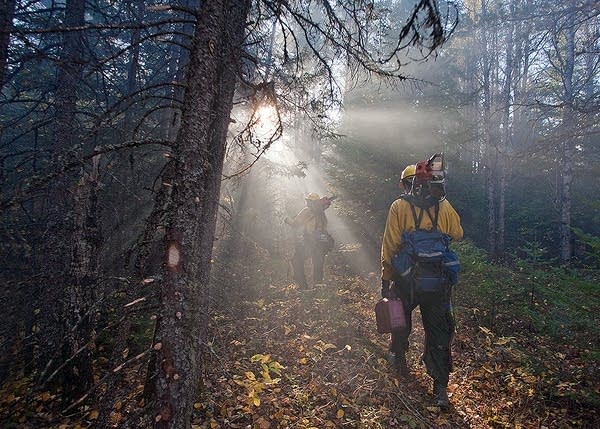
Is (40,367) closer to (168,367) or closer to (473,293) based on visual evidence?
(168,367)

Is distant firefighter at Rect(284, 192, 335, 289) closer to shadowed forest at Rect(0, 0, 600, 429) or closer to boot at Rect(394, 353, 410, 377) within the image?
shadowed forest at Rect(0, 0, 600, 429)

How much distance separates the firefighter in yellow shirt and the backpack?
117 mm

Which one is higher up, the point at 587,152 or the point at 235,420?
the point at 587,152

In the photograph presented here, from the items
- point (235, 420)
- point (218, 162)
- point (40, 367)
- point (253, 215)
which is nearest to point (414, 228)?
point (218, 162)

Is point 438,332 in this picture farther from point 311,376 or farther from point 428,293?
point 311,376

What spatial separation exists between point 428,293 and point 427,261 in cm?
44

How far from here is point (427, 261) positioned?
175 inches

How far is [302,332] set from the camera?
641cm

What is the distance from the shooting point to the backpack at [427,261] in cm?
445

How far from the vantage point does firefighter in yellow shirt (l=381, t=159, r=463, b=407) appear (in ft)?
14.6

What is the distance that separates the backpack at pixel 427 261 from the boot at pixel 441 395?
3.99 ft

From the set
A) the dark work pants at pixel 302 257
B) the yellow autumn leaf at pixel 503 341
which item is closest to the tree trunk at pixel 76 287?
the dark work pants at pixel 302 257

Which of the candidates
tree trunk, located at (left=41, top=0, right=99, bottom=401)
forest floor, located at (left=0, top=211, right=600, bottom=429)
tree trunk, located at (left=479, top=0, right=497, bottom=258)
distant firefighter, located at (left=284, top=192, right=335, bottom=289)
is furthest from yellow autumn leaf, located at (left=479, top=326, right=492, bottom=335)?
tree trunk, located at (left=479, top=0, right=497, bottom=258)

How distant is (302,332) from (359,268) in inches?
255
